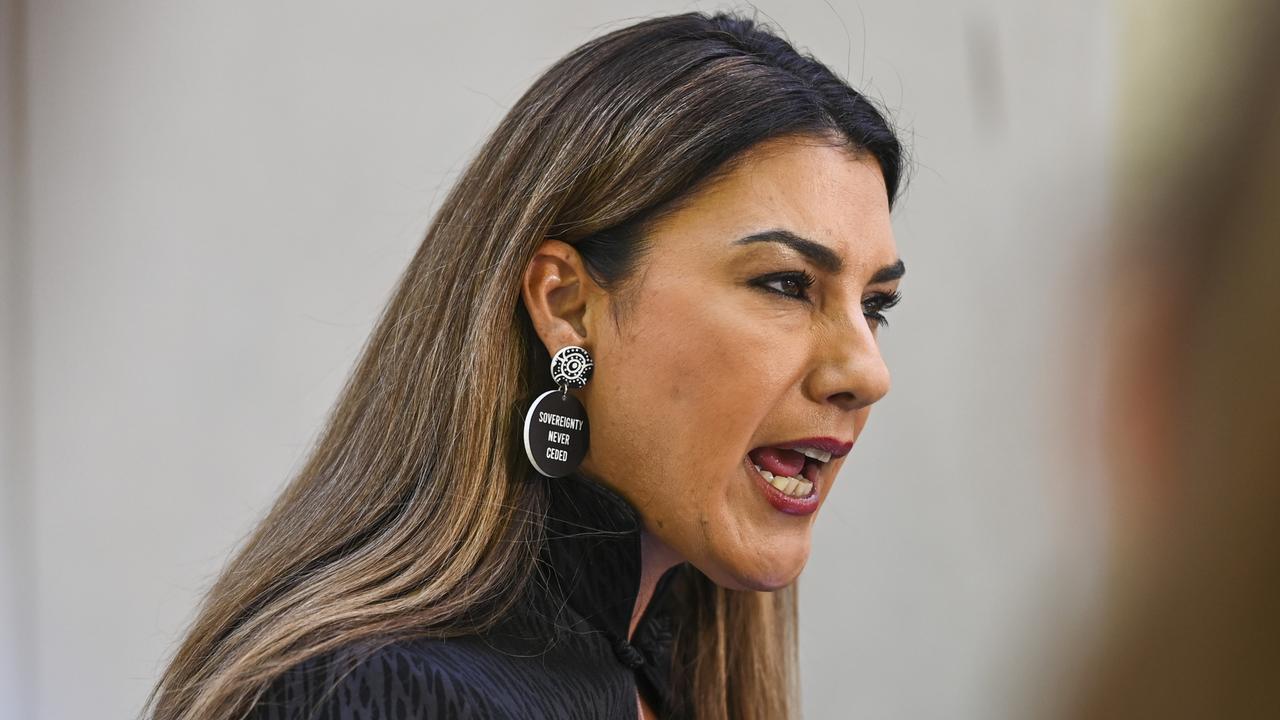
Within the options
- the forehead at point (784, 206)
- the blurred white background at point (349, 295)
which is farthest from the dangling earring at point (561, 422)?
the blurred white background at point (349, 295)

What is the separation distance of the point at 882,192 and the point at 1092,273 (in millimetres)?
353

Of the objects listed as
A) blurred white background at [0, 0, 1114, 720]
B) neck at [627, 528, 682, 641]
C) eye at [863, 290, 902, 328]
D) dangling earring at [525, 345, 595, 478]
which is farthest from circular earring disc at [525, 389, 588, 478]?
blurred white background at [0, 0, 1114, 720]

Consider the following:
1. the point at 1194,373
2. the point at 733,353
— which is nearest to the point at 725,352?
the point at 733,353

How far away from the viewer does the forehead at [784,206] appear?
42.6 inches

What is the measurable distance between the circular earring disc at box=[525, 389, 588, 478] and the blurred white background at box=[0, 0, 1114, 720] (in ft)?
1.55

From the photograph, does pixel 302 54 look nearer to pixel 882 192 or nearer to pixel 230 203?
pixel 230 203

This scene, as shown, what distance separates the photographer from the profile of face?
1073 millimetres

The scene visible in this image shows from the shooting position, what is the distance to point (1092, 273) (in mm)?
1372

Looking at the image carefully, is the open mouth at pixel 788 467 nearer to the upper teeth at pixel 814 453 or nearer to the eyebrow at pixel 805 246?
the upper teeth at pixel 814 453

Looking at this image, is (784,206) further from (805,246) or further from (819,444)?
(819,444)

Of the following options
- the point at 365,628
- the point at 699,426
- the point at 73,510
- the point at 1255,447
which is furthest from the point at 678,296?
the point at 73,510

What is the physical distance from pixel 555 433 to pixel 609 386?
7 centimetres

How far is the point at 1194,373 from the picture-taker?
105 centimetres

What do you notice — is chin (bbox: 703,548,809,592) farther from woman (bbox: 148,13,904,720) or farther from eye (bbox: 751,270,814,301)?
eye (bbox: 751,270,814,301)
